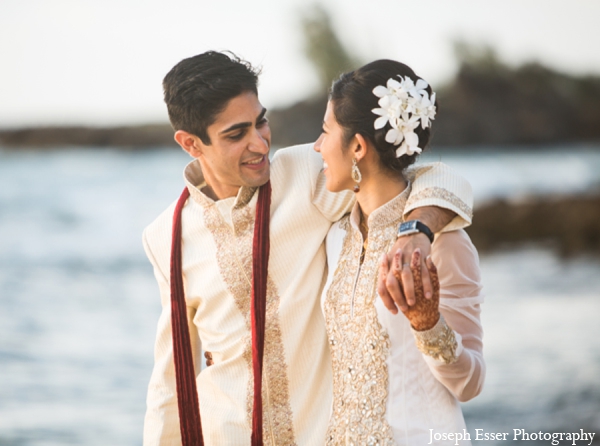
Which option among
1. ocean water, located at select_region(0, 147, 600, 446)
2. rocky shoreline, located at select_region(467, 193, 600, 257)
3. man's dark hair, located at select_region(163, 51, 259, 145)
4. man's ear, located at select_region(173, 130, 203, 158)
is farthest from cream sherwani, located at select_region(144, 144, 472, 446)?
rocky shoreline, located at select_region(467, 193, 600, 257)

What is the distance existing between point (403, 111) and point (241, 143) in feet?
2.06

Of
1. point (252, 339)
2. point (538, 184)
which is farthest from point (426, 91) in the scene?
point (538, 184)

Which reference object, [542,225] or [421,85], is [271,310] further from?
[542,225]

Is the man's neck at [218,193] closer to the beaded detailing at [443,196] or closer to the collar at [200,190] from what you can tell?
the collar at [200,190]

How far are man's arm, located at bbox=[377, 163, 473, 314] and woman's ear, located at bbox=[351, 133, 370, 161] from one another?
0.16 metres

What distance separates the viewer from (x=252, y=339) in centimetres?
242

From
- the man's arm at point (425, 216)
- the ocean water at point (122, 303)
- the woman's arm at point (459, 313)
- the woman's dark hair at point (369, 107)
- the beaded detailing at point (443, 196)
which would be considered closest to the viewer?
the man's arm at point (425, 216)

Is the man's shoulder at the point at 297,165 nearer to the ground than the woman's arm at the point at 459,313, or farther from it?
farther from it

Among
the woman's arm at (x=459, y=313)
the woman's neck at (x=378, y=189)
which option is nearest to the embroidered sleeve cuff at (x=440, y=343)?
the woman's arm at (x=459, y=313)

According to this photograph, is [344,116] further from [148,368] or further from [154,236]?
[148,368]

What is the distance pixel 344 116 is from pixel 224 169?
53 centimetres

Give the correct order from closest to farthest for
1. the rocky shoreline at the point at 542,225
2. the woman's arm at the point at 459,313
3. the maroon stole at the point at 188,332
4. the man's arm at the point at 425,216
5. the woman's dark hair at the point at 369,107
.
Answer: the man's arm at the point at 425,216, the woman's arm at the point at 459,313, the woman's dark hair at the point at 369,107, the maroon stole at the point at 188,332, the rocky shoreline at the point at 542,225

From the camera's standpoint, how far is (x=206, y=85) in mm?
2561

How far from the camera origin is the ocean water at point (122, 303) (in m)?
7.41
